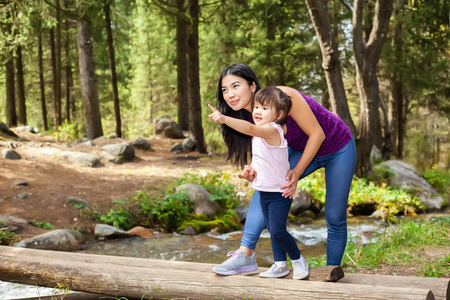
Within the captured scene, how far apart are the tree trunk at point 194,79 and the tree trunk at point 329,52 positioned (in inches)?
204

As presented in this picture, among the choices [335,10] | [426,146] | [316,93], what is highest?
[335,10]

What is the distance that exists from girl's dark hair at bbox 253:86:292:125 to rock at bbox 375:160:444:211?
8.13 meters

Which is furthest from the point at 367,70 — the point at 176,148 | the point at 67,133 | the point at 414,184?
the point at 67,133

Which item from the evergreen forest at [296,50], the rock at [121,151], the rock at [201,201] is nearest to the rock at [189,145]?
the evergreen forest at [296,50]

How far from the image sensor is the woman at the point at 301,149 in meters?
3.23

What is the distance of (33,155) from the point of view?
10422 mm

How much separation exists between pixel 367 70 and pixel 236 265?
319 inches

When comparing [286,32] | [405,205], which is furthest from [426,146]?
[405,205]

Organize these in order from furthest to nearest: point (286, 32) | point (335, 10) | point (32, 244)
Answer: point (286, 32) → point (335, 10) → point (32, 244)

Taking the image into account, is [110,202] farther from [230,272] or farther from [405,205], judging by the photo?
[405,205]

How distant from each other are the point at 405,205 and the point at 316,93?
7980mm

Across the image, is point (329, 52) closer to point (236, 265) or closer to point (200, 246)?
point (200, 246)

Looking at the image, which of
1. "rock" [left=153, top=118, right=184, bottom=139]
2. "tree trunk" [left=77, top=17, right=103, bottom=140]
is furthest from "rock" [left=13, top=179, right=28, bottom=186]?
"rock" [left=153, top=118, right=184, bottom=139]

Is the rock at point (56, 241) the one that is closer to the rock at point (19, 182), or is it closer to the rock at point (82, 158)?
the rock at point (19, 182)
